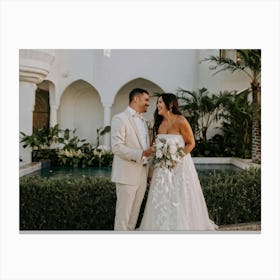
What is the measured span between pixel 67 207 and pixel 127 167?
1.31 metres

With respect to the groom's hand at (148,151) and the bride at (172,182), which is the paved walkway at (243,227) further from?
the groom's hand at (148,151)

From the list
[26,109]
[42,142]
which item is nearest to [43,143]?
[42,142]

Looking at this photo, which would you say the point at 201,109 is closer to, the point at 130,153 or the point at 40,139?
the point at 40,139

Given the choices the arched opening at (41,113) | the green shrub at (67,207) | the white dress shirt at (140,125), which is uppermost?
the arched opening at (41,113)

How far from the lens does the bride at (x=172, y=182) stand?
4543mm

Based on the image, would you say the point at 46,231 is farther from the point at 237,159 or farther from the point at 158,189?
the point at 237,159

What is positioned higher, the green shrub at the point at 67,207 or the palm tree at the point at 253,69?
the palm tree at the point at 253,69

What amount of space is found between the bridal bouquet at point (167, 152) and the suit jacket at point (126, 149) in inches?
7.8

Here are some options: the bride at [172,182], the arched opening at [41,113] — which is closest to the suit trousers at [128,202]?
the bride at [172,182]

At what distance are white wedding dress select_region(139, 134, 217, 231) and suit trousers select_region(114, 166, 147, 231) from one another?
0.45 feet

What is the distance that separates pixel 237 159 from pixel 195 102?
6.63 feet

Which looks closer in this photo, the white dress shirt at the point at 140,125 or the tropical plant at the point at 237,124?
the white dress shirt at the point at 140,125

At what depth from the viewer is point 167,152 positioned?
4406 millimetres
